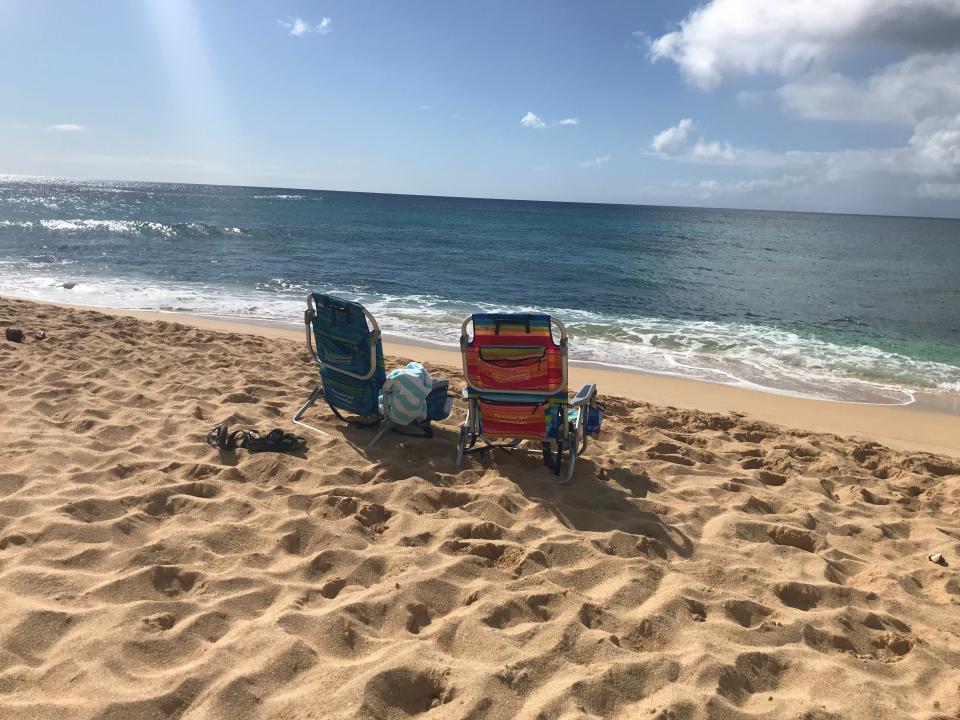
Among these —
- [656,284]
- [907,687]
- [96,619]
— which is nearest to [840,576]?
[907,687]

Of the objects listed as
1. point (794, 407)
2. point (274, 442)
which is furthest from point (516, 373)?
A: point (794, 407)

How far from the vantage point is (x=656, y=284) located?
20859mm

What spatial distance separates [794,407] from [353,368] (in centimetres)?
567

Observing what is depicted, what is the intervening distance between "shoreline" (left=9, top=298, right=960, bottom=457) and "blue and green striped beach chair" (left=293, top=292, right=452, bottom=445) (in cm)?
280

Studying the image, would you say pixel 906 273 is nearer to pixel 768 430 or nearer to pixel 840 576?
pixel 768 430

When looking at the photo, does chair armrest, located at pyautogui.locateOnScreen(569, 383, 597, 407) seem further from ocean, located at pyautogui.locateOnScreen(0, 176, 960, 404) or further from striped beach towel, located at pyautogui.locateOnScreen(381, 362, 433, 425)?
ocean, located at pyautogui.locateOnScreen(0, 176, 960, 404)

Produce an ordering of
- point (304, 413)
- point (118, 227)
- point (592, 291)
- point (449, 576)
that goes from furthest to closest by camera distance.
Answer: point (118, 227) < point (592, 291) < point (304, 413) < point (449, 576)

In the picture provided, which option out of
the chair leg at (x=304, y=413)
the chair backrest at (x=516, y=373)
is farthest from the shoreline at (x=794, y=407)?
the chair backrest at (x=516, y=373)

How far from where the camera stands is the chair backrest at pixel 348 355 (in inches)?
194

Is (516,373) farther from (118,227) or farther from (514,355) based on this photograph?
(118,227)

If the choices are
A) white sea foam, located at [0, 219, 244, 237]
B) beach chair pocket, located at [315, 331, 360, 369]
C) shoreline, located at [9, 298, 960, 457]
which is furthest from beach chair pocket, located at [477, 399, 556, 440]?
white sea foam, located at [0, 219, 244, 237]

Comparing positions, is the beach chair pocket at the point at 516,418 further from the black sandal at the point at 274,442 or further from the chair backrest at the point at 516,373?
the black sandal at the point at 274,442

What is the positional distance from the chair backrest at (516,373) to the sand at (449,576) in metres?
0.41

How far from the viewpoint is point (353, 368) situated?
5.05 meters
